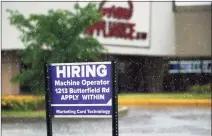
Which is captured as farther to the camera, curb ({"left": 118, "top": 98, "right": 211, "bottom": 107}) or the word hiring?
curb ({"left": 118, "top": 98, "right": 211, "bottom": 107})

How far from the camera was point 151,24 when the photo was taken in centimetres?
3056

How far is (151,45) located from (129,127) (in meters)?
18.1

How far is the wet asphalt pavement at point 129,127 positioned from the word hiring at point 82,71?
570 cm

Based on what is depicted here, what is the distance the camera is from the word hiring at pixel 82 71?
19.7ft

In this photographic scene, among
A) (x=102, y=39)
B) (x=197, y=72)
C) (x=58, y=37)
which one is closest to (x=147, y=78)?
(x=197, y=72)

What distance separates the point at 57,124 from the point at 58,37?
5482 millimetres

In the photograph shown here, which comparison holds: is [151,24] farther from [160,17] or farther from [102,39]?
[102,39]

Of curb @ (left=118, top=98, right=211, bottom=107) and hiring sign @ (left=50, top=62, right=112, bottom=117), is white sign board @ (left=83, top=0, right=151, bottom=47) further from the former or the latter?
hiring sign @ (left=50, top=62, right=112, bottom=117)

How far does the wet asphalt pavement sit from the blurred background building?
13776mm

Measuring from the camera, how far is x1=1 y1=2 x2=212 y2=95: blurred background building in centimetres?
2843

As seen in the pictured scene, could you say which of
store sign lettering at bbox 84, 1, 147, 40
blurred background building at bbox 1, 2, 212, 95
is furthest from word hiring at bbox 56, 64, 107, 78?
store sign lettering at bbox 84, 1, 147, 40

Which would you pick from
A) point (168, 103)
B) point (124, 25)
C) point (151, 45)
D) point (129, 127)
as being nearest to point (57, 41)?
point (168, 103)

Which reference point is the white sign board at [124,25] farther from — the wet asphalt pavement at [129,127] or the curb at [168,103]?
the wet asphalt pavement at [129,127]

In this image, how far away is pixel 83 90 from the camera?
6043mm
